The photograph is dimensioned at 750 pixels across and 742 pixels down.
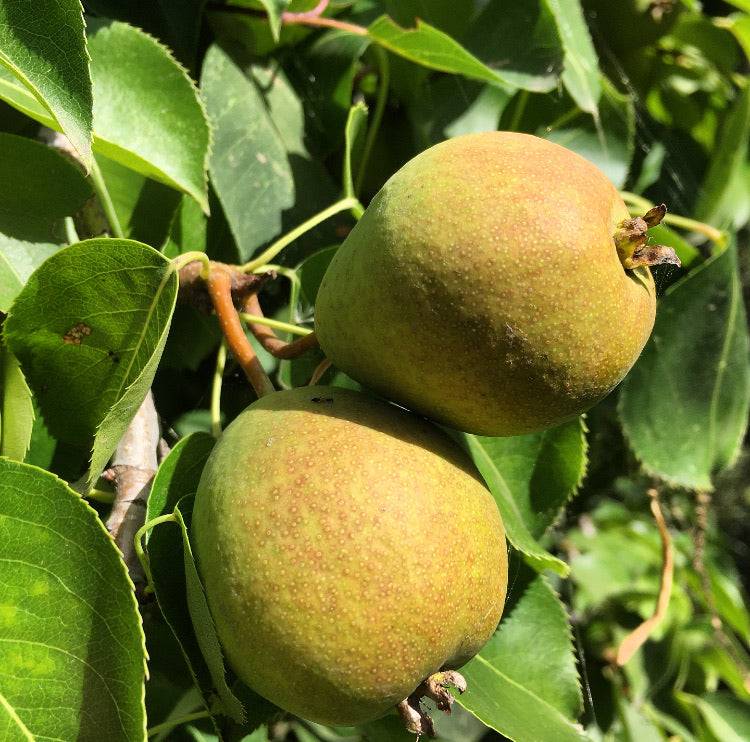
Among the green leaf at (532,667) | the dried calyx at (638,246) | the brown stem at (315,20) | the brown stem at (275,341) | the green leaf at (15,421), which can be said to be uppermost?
the brown stem at (315,20)

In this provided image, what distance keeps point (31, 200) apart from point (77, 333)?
217mm

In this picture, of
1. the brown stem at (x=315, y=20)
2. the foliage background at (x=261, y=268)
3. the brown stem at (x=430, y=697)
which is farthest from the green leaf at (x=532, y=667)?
the brown stem at (x=315, y=20)

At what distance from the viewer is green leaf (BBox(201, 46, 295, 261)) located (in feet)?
3.70

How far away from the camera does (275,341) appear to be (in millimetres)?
994

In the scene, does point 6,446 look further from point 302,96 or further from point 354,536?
point 302,96

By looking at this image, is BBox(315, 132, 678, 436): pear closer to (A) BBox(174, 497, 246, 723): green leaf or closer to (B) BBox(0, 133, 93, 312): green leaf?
(A) BBox(174, 497, 246, 723): green leaf

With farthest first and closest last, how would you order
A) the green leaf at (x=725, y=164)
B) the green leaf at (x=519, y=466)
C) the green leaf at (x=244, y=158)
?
the green leaf at (x=725, y=164) → the green leaf at (x=244, y=158) → the green leaf at (x=519, y=466)

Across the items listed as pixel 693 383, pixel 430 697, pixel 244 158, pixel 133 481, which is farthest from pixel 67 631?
pixel 693 383

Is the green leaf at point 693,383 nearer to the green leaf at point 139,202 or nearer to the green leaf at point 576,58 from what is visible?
the green leaf at point 576,58

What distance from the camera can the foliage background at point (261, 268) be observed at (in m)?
0.70

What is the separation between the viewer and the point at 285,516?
27.7 inches

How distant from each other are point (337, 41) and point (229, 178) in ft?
1.17

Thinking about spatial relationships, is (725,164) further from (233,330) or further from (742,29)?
(233,330)

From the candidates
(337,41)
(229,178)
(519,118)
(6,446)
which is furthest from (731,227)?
(6,446)
